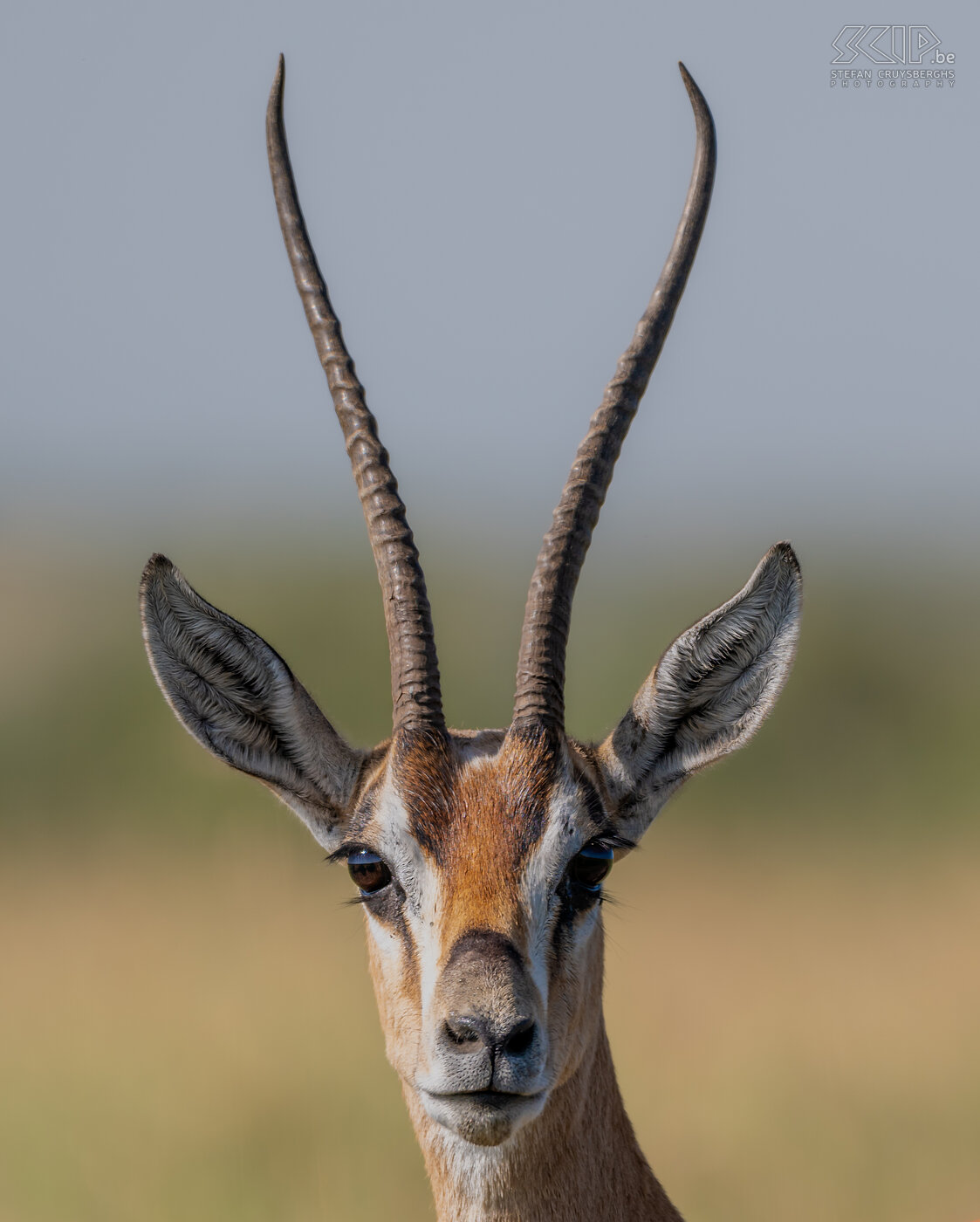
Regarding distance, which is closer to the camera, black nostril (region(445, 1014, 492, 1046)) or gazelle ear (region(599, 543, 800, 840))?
black nostril (region(445, 1014, 492, 1046))

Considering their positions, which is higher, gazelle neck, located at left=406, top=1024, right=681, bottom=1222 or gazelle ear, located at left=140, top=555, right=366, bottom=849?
gazelle ear, located at left=140, top=555, right=366, bottom=849

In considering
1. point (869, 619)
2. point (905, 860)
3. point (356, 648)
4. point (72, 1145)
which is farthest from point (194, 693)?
point (869, 619)

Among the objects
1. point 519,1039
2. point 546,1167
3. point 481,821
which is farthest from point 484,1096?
point 481,821

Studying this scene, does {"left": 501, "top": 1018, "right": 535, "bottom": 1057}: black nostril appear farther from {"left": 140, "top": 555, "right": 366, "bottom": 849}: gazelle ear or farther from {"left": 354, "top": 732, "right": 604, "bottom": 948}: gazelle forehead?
{"left": 140, "top": 555, "right": 366, "bottom": 849}: gazelle ear

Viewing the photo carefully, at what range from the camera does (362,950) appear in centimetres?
1430

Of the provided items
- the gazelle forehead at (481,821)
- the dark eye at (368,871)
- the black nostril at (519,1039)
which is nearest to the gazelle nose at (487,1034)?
the black nostril at (519,1039)

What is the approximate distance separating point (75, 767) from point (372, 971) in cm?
1486

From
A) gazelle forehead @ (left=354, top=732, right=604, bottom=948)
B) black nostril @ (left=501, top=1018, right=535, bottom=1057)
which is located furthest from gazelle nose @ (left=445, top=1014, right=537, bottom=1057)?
gazelle forehead @ (left=354, top=732, right=604, bottom=948)

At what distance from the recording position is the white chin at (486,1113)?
15.6 ft

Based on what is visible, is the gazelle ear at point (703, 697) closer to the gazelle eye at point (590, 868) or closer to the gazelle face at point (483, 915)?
the gazelle face at point (483, 915)

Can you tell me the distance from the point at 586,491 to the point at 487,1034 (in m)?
2.18

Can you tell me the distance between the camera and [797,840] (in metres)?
18.2

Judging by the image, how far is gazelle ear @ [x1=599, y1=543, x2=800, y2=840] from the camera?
5.82 metres

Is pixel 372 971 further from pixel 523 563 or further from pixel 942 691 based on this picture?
pixel 523 563
